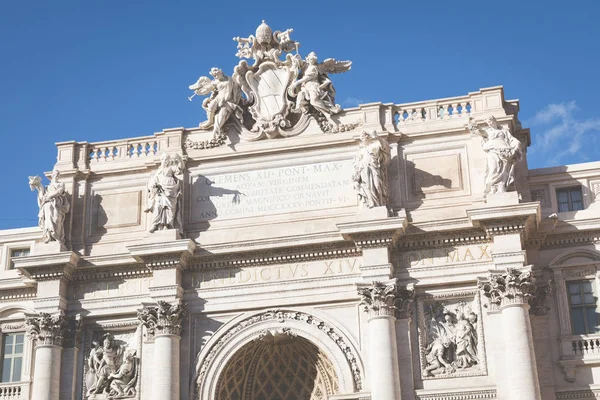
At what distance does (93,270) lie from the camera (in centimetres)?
3469

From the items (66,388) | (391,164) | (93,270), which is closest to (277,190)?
(391,164)

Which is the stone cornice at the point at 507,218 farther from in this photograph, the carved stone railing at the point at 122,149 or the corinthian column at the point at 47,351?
the corinthian column at the point at 47,351

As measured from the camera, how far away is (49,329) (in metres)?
33.9

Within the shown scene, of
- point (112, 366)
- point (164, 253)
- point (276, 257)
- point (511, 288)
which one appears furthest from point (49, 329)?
point (511, 288)

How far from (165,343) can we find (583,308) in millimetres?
12127

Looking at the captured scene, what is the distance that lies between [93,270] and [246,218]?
16.4ft

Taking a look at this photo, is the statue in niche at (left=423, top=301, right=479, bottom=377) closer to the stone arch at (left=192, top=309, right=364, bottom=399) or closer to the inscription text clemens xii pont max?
the stone arch at (left=192, top=309, right=364, bottom=399)

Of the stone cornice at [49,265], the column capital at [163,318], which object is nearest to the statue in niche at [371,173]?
the column capital at [163,318]

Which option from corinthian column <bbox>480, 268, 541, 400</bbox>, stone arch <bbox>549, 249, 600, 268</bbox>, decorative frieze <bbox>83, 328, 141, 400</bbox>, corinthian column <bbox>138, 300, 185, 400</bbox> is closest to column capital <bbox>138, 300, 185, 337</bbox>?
corinthian column <bbox>138, 300, 185, 400</bbox>

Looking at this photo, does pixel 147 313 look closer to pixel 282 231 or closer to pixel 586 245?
pixel 282 231

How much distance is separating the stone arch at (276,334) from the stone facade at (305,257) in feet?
0.19

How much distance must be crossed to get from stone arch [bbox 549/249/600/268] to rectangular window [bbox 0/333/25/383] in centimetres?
1661

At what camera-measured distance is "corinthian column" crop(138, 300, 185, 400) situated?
32344 mm

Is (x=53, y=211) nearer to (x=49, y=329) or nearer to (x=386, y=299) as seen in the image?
(x=49, y=329)
